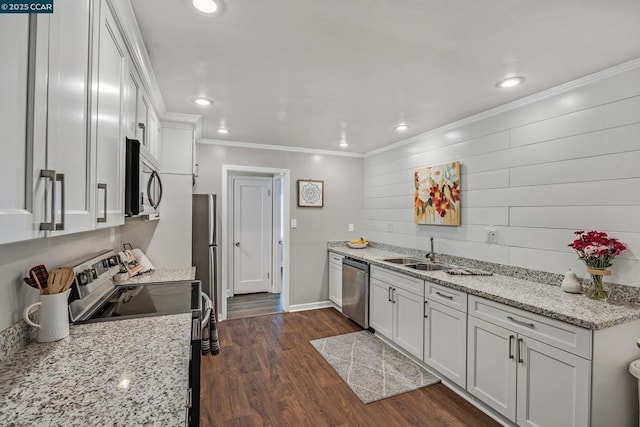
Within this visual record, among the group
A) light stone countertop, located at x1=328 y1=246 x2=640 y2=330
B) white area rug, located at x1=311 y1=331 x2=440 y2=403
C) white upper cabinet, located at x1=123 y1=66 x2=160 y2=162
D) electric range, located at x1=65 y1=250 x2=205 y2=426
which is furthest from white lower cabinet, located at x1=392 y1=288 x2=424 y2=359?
white upper cabinet, located at x1=123 y1=66 x2=160 y2=162

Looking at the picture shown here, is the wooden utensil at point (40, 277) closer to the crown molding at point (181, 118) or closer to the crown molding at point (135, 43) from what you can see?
the crown molding at point (135, 43)

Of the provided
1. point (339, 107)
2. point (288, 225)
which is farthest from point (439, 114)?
point (288, 225)

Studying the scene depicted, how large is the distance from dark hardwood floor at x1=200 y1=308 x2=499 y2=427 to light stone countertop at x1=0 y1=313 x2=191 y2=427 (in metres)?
1.20

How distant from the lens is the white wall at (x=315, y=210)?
4094 millimetres

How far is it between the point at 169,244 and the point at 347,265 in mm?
2040

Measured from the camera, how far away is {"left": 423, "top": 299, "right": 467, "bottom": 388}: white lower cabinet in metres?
2.21

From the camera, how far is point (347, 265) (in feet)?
12.4

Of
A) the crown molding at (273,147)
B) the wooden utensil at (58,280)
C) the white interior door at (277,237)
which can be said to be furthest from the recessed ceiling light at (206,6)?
the white interior door at (277,237)

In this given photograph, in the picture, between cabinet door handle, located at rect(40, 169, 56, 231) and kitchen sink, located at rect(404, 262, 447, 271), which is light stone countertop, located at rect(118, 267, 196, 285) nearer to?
cabinet door handle, located at rect(40, 169, 56, 231)

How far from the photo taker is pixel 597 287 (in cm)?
183

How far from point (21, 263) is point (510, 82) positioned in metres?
2.89

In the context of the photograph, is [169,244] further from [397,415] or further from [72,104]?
[397,415]

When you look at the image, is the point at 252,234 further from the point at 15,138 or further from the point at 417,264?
the point at 15,138

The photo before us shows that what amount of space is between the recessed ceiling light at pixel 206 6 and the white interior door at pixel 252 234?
364 centimetres
